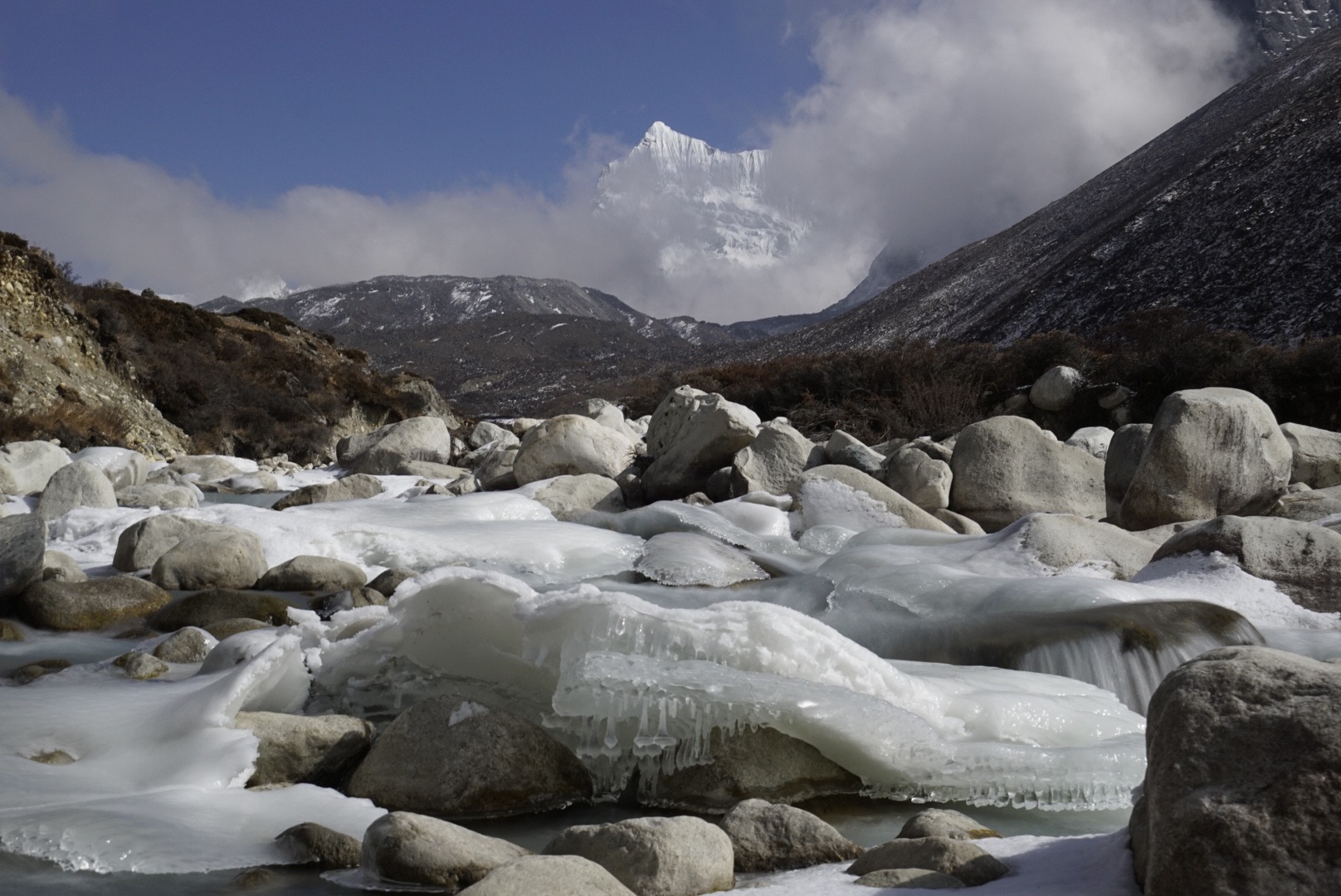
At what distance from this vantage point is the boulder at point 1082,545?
22.6 feet

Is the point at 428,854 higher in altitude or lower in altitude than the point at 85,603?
lower

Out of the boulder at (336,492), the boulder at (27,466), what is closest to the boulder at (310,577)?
the boulder at (336,492)

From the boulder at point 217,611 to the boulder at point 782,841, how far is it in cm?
408

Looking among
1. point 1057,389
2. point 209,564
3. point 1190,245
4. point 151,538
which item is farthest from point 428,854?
point 1190,245

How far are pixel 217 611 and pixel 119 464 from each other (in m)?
7.51

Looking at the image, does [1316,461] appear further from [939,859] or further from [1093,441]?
[939,859]

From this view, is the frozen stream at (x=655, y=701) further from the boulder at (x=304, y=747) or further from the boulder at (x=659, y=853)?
the boulder at (x=659, y=853)

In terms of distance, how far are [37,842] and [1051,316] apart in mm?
31274

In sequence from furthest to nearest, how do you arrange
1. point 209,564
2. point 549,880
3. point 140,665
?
point 209,564
point 140,665
point 549,880

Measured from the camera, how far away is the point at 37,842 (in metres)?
2.89

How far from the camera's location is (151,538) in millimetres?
7828

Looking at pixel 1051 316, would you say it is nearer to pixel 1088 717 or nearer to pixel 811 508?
pixel 811 508

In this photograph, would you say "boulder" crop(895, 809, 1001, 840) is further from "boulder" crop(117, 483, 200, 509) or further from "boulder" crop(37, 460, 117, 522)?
"boulder" crop(117, 483, 200, 509)

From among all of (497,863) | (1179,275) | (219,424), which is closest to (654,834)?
(497,863)
